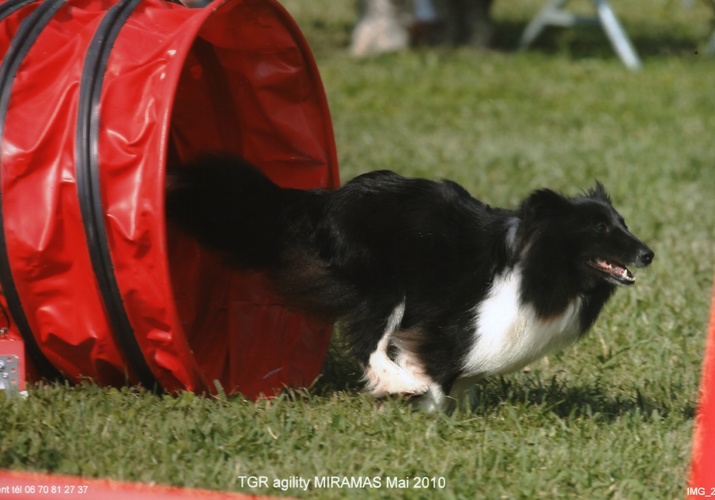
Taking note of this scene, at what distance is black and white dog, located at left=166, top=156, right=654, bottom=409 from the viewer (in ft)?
13.0

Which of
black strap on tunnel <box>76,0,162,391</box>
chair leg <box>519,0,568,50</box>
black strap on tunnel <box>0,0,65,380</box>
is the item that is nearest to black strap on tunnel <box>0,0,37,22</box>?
black strap on tunnel <box>0,0,65,380</box>

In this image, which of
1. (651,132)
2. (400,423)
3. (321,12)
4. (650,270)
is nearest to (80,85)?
(400,423)

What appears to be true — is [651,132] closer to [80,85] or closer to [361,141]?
[361,141]

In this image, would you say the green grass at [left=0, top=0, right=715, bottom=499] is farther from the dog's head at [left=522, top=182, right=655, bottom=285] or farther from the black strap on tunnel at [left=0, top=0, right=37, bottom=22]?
the black strap on tunnel at [left=0, top=0, right=37, bottom=22]

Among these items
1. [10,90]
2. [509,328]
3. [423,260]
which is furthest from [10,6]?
[509,328]

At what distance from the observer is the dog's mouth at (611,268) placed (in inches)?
154

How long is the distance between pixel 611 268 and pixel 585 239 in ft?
0.48

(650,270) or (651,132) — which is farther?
(651,132)

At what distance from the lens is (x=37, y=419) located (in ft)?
13.0

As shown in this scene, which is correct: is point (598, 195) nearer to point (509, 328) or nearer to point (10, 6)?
point (509, 328)

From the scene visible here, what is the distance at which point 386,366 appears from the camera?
4.19 m

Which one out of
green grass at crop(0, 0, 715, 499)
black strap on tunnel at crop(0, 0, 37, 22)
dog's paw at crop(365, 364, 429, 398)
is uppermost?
black strap on tunnel at crop(0, 0, 37, 22)

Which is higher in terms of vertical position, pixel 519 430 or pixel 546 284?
pixel 546 284

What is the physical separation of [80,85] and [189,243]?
1.19 m
